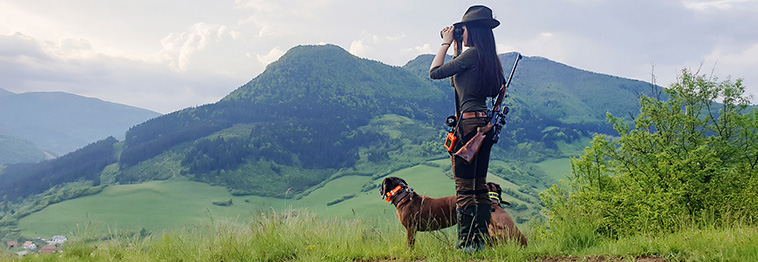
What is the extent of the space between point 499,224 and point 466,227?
2.24 feet

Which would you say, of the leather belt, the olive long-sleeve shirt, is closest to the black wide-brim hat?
the olive long-sleeve shirt

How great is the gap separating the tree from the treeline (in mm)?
189009

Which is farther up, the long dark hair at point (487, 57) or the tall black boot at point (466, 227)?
the long dark hair at point (487, 57)

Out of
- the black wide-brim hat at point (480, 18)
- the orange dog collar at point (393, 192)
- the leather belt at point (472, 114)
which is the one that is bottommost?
the orange dog collar at point (393, 192)

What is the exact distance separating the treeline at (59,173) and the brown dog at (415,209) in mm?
191004

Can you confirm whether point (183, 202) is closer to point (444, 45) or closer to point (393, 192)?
point (393, 192)

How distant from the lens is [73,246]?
731cm

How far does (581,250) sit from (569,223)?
69cm

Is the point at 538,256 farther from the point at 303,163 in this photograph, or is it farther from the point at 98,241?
the point at 303,163

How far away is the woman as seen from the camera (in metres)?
6.30

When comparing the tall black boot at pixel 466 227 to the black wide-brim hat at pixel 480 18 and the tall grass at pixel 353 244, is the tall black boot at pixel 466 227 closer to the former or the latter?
the tall grass at pixel 353 244

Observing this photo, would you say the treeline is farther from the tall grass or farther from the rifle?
the rifle

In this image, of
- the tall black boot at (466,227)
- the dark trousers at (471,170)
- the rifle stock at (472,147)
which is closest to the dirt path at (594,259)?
the tall black boot at (466,227)

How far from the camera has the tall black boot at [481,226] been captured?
20.3ft
